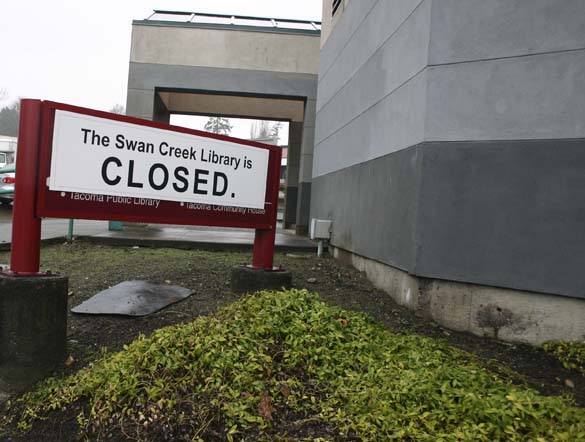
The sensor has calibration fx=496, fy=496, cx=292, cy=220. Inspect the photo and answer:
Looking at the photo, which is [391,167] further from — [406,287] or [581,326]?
[581,326]

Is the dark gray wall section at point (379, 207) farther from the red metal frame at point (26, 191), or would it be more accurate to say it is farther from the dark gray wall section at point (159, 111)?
the dark gray wall section at point (159, 111)

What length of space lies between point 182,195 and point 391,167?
260 centimetres

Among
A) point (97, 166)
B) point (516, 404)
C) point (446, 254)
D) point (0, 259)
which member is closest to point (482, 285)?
point (446, 254)

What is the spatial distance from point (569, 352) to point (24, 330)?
13.7ft

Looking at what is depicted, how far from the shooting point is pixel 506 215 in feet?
14.9

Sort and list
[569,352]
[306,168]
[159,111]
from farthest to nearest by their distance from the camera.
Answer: [159,111] → [306,168] → [569,352]

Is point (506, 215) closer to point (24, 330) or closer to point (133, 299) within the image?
point (133, 299)

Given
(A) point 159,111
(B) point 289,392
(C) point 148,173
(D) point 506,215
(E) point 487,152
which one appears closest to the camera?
(B) point 289,392

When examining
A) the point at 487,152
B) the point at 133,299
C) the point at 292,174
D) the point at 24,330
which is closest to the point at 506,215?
the point at 487,152

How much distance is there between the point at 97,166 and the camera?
397 cm

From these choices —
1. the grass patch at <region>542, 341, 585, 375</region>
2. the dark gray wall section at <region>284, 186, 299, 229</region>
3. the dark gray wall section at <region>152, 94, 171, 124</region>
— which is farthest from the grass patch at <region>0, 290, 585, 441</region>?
the dark gray wall section at <region>284, 186, 299, 229</region>

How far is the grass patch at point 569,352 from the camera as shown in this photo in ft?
12.8

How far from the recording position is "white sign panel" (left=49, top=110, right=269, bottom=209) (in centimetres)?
376

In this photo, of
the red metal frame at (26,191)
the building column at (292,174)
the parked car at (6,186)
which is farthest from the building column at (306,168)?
the parked car at (6,186)
